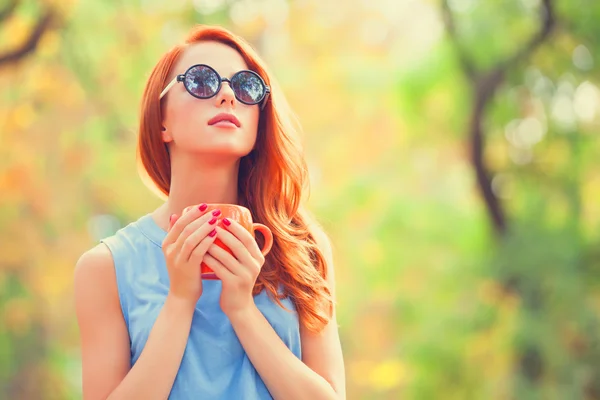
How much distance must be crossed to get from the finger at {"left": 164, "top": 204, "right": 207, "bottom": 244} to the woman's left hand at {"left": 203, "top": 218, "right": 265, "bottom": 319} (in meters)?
0.04

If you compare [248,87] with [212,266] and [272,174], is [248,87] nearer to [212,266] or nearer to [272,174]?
[272,174]

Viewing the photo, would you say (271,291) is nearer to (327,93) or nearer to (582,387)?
(582,387)

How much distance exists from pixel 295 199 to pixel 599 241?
5.72m

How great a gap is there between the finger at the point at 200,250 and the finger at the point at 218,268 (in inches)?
0.6

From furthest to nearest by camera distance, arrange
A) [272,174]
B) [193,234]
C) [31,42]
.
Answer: [31,42] < [272,174] < [193,234]

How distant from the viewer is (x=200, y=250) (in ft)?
4.44

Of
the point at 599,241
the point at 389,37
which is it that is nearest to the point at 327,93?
the point at 389,37

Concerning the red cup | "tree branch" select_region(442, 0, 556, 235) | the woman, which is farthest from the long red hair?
"tree branch" select_region(442, 0, 556, 235)

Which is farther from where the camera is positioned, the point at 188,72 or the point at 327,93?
the point at 327,93

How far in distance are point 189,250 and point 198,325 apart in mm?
155

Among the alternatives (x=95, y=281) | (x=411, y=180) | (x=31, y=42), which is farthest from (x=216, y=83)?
(x=411, y=180)

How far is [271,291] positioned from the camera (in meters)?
1.49

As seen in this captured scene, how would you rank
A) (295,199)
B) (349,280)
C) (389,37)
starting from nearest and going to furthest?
(295,199) < (349,280) < (389,37)

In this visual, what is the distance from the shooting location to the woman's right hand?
4.44 ft
